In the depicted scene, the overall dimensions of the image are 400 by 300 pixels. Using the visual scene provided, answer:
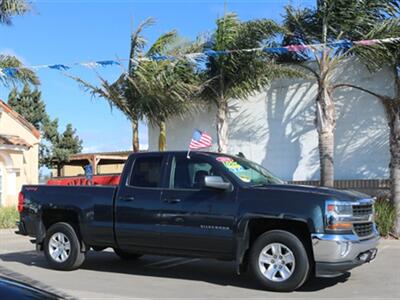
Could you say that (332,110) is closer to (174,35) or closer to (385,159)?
(385,159)

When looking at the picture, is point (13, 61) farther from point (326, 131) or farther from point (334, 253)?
point (334, 253)

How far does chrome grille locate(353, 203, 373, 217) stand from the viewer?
7.74 meters

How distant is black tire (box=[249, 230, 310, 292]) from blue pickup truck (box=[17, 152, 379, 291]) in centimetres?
1

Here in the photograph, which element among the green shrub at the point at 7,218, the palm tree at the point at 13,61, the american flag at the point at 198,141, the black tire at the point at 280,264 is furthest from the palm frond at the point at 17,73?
the black tire at the point at 280,264

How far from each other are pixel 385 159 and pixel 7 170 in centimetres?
1408

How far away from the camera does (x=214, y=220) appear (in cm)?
805

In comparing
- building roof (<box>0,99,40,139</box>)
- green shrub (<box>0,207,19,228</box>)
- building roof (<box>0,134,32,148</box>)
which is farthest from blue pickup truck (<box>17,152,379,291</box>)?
building roof (<box>0,99,40,139</box>)

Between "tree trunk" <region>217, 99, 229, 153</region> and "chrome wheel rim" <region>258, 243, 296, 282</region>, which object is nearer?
"chrome wheel rim" <region>258, 243, 296, 282</region>

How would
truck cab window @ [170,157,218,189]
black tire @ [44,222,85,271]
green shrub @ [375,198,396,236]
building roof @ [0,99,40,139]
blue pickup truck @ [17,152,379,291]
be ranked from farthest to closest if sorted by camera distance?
building roof @ [0,99,40,139]
green shrub @ [375,198,396,236]
black tire @ [44,222,85,271]
truck cab window @ [170,157,218,189]
blue pickup truck @ [17,152,379,291]

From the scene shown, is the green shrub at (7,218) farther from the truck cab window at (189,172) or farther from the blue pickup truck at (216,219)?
the truck cab window at (189,172)

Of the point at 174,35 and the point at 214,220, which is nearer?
the point at 214,220

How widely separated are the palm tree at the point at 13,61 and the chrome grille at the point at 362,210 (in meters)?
12.8

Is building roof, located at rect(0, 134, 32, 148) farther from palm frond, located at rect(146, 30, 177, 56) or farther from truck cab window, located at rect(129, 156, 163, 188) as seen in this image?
truck cab window, located at rect(129, 156, 163, 188)

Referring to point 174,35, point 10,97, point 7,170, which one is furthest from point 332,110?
point 10,97
